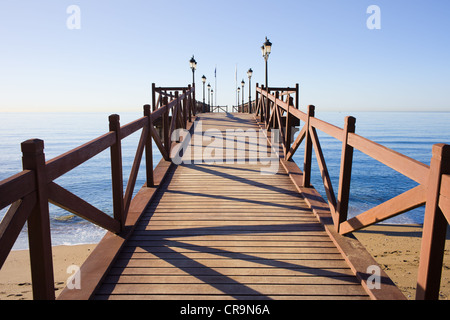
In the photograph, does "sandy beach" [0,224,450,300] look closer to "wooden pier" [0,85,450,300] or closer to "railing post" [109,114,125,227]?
"wooden pier" [0,85,450,300]

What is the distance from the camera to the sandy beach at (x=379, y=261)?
8.81 meters

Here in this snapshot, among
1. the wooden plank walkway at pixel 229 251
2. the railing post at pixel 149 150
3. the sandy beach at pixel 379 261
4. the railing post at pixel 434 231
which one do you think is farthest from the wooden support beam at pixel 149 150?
the sandy beach at pixel 379 261

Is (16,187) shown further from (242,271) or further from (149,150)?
(149,150)

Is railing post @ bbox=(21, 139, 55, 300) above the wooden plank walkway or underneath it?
above

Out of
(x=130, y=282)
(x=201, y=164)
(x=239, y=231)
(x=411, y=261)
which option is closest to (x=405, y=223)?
(x=411, y=261)

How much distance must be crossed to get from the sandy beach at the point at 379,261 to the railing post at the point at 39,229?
7.47 meters

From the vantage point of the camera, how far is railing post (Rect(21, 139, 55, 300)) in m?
1.99

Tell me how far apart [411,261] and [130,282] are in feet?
34.9

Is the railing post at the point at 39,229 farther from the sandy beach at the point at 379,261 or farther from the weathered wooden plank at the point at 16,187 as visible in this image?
the sandy beach at the point at 379,261

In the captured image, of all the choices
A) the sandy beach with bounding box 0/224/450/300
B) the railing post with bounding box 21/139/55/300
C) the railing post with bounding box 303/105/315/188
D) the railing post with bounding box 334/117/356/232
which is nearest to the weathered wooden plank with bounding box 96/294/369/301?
the railing post with bounding box 21/139/55/300

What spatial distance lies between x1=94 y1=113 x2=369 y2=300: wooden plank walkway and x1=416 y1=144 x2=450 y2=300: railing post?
2.39 feet

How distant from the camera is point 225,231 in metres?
3.84
